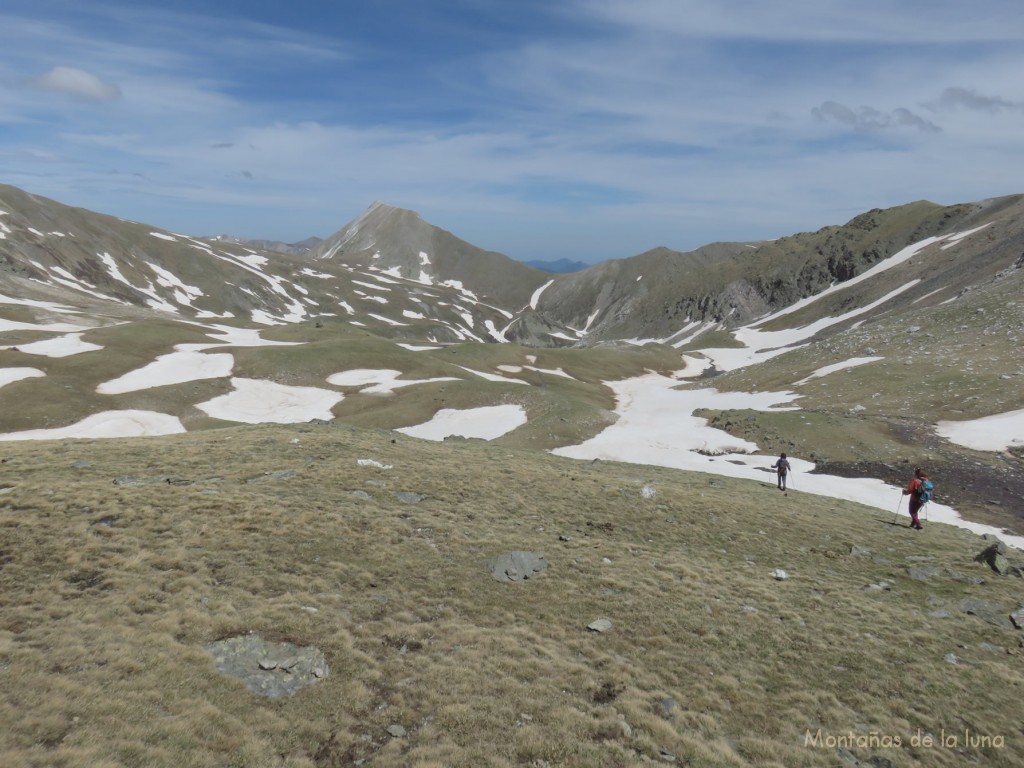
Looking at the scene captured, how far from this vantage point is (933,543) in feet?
77.6

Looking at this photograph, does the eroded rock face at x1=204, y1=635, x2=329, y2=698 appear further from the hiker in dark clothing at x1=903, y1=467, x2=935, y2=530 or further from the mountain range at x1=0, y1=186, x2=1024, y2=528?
the mountain range at x1=0, y1=186, x2=1024, y2=528

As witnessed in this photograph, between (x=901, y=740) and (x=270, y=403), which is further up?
(x=901, y=740)

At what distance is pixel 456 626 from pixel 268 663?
4938 mm

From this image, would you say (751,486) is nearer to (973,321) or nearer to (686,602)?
(686,602)

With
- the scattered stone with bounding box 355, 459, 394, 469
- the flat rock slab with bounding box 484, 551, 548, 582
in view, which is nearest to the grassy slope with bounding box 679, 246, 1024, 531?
the flat rock slab with bounding box 484, 551, 548, 582

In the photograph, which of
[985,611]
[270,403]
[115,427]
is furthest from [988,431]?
[115,427]

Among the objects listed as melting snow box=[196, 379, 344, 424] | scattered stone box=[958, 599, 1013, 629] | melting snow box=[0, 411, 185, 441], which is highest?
scattered stone box=[958, 599, 1013, 629]

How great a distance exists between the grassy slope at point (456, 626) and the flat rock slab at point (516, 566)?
17.2 inches

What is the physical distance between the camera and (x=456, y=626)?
1481 cm

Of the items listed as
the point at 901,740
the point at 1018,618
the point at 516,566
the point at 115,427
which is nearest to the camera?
the point at 901,740

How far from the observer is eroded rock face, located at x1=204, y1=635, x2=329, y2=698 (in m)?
11.6

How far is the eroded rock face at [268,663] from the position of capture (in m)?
11.6

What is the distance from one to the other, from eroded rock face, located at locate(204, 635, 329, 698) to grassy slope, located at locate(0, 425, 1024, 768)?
0.32m

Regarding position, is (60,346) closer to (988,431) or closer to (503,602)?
(503,602)
